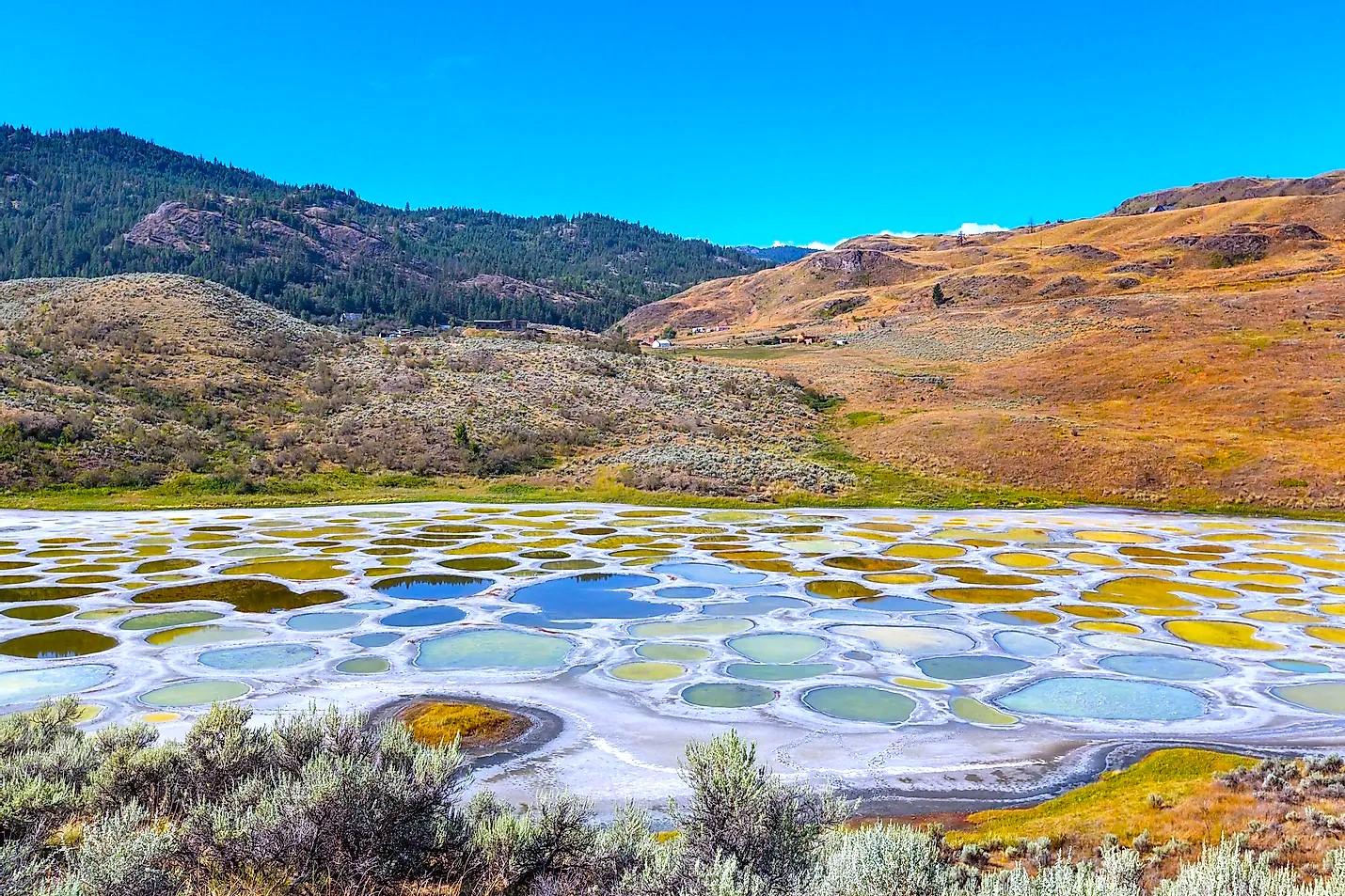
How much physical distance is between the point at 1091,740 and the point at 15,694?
15.7 metres

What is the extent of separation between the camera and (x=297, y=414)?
5122 centimetres

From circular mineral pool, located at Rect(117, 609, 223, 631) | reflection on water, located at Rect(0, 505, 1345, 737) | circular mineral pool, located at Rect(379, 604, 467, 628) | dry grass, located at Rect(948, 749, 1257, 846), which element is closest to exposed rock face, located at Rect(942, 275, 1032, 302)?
reflection on water, located at Rect(0, 505, 1345, 737)

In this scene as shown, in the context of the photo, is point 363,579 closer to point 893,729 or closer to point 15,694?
point 15,694

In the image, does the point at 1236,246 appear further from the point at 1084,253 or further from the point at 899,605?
the point at 899,605

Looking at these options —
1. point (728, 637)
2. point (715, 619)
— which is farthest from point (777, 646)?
point (715, 619)

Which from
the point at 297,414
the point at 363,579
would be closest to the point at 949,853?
the point at 363,579

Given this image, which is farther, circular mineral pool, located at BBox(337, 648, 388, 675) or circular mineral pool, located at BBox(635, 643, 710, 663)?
circular mineral pool, located at BBox(635, 643, 710, 663)

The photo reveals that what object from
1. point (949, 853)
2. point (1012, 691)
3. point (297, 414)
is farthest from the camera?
point (297, 414)

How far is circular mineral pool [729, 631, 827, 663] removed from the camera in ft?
52.5

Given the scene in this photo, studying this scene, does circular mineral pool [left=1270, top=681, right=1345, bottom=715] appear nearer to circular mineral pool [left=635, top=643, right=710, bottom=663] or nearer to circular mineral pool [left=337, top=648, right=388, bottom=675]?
circular mineral pool [left=635, top=643, right=710, bottom=663]

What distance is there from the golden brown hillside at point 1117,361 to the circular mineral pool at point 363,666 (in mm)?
33155

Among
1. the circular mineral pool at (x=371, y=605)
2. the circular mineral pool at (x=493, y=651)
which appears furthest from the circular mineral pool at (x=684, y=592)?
the circular mineral pool at (x=371, y=605)

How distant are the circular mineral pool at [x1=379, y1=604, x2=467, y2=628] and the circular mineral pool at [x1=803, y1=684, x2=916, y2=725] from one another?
8.30 m

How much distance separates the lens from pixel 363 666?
15.0m
